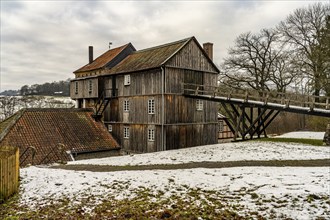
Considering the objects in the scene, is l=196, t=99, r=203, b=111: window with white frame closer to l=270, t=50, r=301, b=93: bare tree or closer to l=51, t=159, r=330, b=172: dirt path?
l=51, t=159, r=330, b=172: dirt path

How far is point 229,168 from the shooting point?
542 inches

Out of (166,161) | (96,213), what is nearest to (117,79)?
(166,161)

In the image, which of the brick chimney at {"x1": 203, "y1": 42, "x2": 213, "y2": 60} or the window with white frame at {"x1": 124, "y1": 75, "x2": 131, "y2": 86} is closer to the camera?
the window with white frame at {"x1": 124, "y1": 75, "x2": 131, "y2": 86}

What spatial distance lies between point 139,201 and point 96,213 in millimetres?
1555

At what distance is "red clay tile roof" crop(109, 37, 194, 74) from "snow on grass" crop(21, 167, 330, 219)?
509 inches

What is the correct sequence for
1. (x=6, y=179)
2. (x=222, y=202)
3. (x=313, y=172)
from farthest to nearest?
1. (x=313, y=172)
2. (x=6, y=179)
3. (x=222, y=202)

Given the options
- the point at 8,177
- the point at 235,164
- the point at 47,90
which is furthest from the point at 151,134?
the point at 47,90

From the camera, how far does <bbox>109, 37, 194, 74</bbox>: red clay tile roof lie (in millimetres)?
23469

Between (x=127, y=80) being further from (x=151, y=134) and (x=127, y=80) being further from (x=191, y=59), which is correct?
(x=191, y=59)

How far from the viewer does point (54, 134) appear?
23.9 m

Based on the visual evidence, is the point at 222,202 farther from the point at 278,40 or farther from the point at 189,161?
the point at 278,40

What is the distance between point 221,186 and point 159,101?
13434mm

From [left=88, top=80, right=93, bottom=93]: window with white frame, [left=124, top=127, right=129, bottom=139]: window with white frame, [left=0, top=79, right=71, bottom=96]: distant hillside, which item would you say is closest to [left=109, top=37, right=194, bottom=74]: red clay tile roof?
[left=88, top=80, right=93, bottom=93]: window with white frame

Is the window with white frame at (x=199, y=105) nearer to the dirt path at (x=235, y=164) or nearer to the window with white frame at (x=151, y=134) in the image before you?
the window with white frame at (x=151, y=134)
